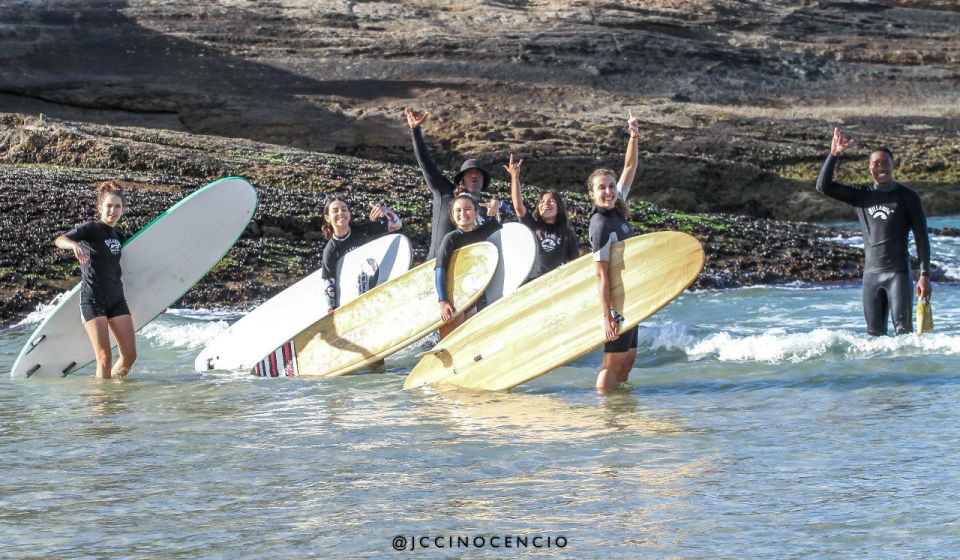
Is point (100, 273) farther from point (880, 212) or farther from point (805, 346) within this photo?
point (880, 212)

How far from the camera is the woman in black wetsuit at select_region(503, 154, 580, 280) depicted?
8.97 m

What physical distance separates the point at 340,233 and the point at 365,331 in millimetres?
764

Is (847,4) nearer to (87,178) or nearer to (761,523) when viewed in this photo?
(87,178)

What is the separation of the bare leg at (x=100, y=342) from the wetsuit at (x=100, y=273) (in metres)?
0.05

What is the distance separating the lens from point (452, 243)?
8.86 metres

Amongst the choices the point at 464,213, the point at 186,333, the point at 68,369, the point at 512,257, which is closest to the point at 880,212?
the point at 512,257

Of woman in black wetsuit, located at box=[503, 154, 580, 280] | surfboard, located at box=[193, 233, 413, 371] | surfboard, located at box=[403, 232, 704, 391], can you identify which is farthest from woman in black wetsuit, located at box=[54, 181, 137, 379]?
woman in black wetsuit, located at box=[503, 154, 580, 280]

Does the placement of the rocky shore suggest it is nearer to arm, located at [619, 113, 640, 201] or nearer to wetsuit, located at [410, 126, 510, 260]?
wetsuit, located at [410, 126, 510, 260]

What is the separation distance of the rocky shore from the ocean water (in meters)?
4.38

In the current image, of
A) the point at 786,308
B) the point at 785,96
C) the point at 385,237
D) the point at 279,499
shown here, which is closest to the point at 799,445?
the point at 279,499

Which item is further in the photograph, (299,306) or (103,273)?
(299,306)

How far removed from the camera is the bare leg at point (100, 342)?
8930mm

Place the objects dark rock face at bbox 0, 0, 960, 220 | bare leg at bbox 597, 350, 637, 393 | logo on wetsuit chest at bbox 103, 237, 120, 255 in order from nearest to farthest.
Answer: bare leg at bbox 597, 350, 637, 393
logo on wetsuit chest at bbox 103, 237, 120, 255
dark rock face at bbox 0, 0, 960, 220

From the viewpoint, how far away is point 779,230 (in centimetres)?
1755
